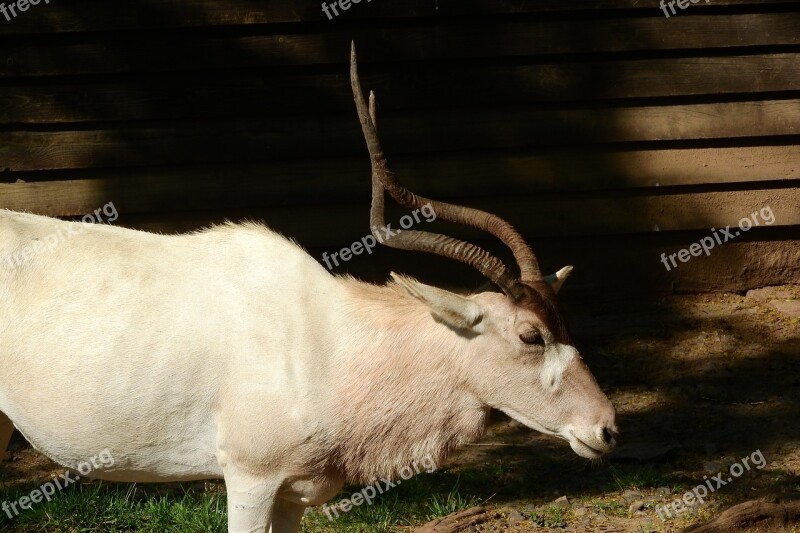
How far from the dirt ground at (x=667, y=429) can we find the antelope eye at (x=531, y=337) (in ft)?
5.22

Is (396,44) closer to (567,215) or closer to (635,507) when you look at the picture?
(567,215)

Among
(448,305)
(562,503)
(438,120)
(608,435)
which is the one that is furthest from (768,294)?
(448,305)

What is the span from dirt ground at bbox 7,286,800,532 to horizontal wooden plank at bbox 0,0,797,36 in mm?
2522

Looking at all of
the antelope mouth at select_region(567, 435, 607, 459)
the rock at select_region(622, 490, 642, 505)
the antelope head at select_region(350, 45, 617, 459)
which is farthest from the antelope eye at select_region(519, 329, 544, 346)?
the rock at select_region(622, 490, 642, 505)

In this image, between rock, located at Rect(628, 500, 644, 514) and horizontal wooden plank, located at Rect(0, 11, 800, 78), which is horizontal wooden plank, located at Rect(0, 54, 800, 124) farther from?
rock, located at Rect(628, 500, 644, 514)

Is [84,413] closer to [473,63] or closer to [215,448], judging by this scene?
[215,448]


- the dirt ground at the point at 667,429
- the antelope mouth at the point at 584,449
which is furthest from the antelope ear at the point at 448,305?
the dirt ground at the point at 667,429

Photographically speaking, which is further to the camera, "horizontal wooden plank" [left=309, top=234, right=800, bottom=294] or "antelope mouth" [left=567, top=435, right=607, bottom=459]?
"horizontal wooden plank" [left=309, top=234, right=800, bottom=294]

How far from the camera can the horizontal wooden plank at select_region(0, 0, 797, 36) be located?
7.20m

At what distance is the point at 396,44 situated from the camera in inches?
297

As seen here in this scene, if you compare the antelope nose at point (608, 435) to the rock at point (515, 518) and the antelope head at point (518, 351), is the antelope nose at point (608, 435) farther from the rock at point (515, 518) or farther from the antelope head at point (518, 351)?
the rock at point (515, 518)

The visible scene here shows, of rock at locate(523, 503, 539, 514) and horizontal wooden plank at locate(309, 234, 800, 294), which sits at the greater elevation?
horizontal wooden plank at locate(309, 234, 800, 294)

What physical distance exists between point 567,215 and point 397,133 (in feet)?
5.24

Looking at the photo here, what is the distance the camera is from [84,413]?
4.01 metres
